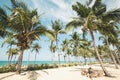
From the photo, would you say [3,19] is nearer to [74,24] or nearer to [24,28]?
[24,28]

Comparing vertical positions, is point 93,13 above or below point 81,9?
below

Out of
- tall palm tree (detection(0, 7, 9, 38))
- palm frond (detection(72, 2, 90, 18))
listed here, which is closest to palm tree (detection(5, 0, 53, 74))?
tall palm tree (detection(0, 7, 9, 38))

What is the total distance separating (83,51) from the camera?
44.8 meters

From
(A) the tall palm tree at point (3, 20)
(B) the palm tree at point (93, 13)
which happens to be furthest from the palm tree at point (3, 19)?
(B) the palm tree at point (93, 13)

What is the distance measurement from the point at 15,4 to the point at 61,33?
1917cm

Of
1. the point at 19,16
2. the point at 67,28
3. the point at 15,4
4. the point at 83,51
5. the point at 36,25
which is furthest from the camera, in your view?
the point at 83,51

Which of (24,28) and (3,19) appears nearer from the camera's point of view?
(3,19)

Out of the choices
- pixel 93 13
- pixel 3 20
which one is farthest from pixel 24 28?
pixel 93 13

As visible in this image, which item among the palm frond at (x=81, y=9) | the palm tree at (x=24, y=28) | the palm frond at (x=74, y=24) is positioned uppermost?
the palm frond at (x=81, y=9)

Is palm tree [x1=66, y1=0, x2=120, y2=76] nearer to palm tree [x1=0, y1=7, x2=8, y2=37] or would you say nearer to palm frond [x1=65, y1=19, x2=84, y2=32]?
palm frond [x1=65, y1=19, x2=84, y2=32]

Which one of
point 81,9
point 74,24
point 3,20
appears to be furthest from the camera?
point 74,24

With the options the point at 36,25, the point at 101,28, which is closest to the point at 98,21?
the point at 101,28

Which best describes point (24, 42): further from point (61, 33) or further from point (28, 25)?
point (61, 33)

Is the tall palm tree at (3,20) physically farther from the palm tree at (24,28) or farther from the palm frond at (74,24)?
the palm frond at (74,24)
